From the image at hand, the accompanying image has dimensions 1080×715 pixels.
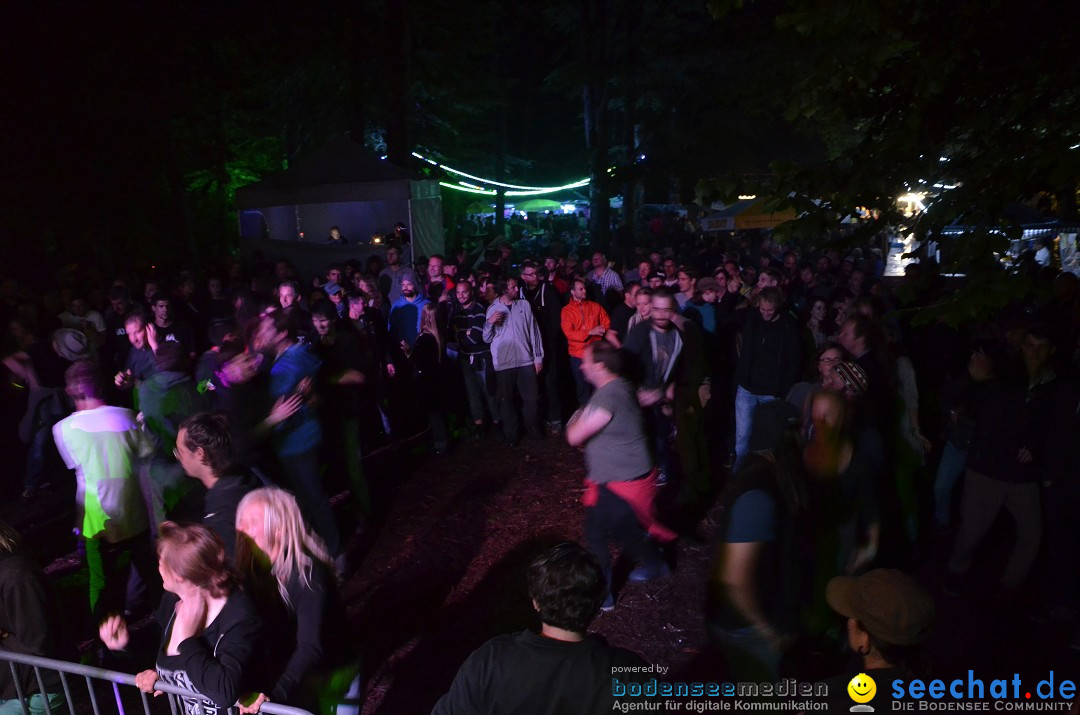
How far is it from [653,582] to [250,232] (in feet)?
49.9

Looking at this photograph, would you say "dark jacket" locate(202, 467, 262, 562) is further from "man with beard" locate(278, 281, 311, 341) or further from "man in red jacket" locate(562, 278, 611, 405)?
"man in red jacket" locate(562, 278, 611, 405)

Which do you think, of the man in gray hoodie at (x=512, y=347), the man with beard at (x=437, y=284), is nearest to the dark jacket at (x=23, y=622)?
the man in gray hoodie at (x=512, y=347)

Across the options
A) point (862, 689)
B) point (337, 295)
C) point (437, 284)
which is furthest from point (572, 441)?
point (437, 284)

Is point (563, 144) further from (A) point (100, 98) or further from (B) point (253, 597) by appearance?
(B) point (253, 597)

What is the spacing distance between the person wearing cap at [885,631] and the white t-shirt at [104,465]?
4257 mm

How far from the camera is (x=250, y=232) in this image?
59.3 feet

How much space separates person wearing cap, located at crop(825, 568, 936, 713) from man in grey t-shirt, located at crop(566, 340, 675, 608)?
7.97 ft

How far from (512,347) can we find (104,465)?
4.47m

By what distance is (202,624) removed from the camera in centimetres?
301

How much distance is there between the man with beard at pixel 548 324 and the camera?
9.41m

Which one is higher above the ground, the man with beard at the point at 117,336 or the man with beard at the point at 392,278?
the man with beard at the point at 392,278

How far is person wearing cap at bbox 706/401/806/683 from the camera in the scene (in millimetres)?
3430

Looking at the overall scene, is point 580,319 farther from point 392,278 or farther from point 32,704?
point 32,704

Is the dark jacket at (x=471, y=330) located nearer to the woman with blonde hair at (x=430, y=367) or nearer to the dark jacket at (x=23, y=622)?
the woman with blonde hair at (x=430, y=367)
